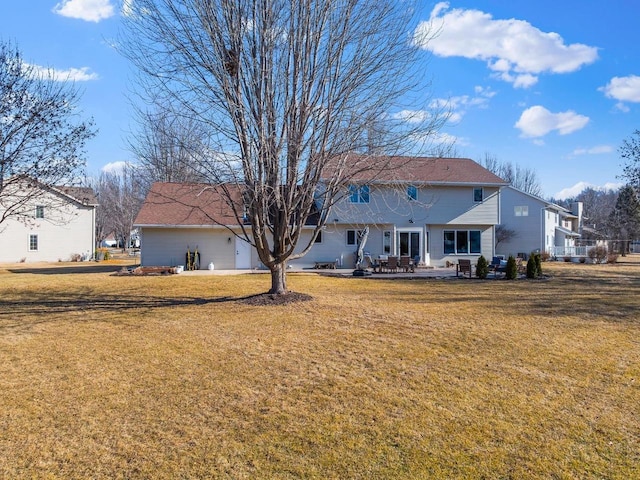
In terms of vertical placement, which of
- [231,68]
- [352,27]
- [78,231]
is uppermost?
[352,27]

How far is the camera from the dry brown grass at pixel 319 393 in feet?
12.8

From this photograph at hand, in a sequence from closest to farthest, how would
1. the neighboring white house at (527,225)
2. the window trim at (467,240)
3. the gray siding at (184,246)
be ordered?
the gray siding at (184,246), the window trim at (467,240), the neighboring white house at (527,225)

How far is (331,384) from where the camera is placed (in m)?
5.86

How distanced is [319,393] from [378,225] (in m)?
20.8

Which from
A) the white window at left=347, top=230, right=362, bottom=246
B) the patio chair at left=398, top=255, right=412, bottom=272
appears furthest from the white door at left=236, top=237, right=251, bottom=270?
the patio chair at left=398, top=255, right=412, bottom=272

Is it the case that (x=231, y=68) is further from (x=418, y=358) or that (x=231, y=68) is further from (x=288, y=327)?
(x=418, y=358)

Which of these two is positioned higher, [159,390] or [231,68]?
[231,68]

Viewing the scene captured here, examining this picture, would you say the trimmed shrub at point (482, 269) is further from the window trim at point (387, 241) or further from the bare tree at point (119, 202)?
the bare tree at point (119, 202)

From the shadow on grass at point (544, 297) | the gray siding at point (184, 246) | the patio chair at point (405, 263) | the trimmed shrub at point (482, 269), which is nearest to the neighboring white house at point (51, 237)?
the gray siding at point (184, 246)

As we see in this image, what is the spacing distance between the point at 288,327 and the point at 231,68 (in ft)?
21.1

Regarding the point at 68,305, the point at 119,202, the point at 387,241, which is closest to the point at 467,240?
the point at 387,241

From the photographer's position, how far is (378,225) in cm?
2584

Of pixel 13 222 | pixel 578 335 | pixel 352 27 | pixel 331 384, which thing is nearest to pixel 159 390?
pixel 331 384

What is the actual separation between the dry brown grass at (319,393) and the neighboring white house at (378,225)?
13.1 m
